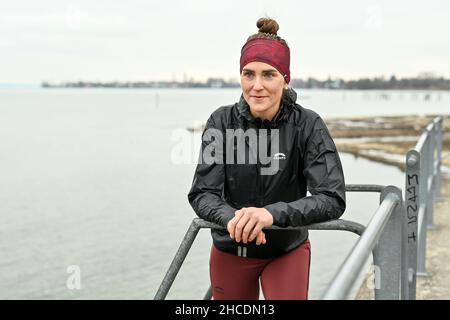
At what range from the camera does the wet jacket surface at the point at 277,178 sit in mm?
2396

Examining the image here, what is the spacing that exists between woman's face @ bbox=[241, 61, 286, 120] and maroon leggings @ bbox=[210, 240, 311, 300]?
0.61 m

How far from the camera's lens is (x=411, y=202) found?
3.72m

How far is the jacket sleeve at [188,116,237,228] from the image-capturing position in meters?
2.41

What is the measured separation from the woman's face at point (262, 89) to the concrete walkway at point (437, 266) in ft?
12.0

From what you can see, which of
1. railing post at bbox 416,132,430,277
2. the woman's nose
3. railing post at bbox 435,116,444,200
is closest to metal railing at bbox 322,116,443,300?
the woman's nose

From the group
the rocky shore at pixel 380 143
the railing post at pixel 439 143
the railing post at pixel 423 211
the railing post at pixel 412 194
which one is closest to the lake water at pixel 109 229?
the rocky shore at pixel 380 143

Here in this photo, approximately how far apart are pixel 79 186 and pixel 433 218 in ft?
76.6

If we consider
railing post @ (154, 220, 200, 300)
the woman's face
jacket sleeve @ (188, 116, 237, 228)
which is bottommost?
railing post @ (154, 220, 200, 300)

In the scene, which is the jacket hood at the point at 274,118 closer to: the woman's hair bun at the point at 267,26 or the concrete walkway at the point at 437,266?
the woman's hair bun at the point at 267,26

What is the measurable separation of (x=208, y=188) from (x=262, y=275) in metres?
0.47

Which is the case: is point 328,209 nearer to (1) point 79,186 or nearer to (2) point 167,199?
(2) point 167,199

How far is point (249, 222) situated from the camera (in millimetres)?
2238

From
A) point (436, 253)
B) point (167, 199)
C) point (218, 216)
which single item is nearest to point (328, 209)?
point (218, 216)

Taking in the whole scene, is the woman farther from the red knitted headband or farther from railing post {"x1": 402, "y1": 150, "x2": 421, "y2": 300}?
railing post {"x1": 402, "y1": 150, "x2": 421, "y2": 300}
